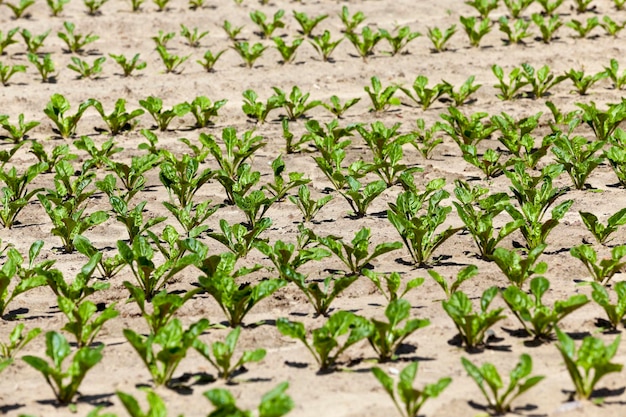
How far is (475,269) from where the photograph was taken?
4.16 metres

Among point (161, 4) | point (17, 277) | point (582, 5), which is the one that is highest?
point (161, 4)

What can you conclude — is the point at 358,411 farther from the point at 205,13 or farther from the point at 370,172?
the point at 205,13

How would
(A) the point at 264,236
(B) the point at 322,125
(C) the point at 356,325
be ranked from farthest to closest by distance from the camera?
1. (B) the point at 322,125
2. (A) the point at 264,236
3. (C) the point at 356,325

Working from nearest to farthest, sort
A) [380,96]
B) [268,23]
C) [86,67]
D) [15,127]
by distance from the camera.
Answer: [15,127] → [380,96] → [86,67] → [268,23]

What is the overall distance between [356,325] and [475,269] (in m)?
0.76

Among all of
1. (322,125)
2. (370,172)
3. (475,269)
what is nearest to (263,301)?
(475,269)

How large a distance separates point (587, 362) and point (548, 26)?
6378mm

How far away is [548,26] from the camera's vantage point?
29.7 feet

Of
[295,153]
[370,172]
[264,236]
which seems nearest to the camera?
[264,236]

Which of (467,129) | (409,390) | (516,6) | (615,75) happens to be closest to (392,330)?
(409,390)

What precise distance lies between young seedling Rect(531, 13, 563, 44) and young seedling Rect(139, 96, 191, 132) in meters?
3.90

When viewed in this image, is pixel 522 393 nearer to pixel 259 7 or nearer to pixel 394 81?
pixel 394 81

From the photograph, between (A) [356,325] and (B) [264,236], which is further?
(B) [264,236]

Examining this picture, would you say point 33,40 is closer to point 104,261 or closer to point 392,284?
point 104,261
